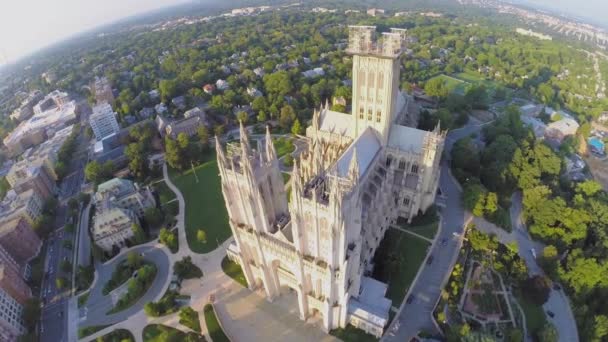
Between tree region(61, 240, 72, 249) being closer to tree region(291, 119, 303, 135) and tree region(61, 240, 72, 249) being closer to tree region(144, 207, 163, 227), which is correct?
tree region(144, 207, 163, 227)

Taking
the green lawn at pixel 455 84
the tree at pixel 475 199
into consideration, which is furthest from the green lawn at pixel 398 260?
the green lawn at pixel 455 84

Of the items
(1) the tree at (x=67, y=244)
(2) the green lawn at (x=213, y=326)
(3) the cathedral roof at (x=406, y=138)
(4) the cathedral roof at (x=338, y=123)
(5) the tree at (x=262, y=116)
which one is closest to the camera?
(2) the green lawn at (x=213, y=326)

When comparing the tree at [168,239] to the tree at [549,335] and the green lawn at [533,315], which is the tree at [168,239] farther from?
the green lawn at [533,315]

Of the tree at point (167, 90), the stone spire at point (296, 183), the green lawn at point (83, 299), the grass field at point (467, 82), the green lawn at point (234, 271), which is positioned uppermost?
the stone spire at point (296, 183)

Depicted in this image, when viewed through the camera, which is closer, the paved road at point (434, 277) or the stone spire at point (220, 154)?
the stone spire at point (220, 154)

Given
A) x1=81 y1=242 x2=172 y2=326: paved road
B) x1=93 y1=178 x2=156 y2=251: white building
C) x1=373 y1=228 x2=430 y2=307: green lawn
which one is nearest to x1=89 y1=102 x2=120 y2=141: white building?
x1=93 y1=178 x2=156 y2=251: white building

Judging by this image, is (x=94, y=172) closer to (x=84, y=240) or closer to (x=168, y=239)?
(x=84, y=240)

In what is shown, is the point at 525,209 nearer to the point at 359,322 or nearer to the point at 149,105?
the point at 359,322

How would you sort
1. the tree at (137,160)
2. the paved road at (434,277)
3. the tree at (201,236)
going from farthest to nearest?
the tree at (137,160), the tree at (201,236), the paved road at (434,277)
